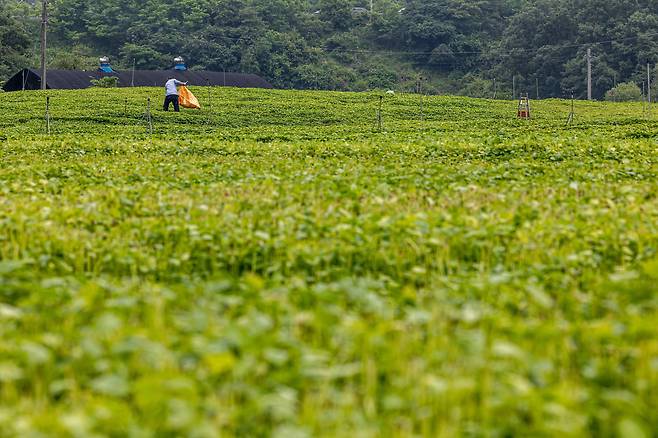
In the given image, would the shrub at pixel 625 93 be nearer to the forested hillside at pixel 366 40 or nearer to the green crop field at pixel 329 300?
the forested hillside at pixel 366 40

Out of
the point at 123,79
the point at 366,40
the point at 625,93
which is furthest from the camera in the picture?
the point at 366,40

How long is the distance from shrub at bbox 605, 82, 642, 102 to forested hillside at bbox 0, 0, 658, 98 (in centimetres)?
404

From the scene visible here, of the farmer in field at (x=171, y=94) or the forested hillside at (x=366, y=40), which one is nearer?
the farmer in field at (x=171, y=94)

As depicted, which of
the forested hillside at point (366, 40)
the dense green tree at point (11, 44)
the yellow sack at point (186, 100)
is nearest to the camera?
the yellow sack at point (186, 100)

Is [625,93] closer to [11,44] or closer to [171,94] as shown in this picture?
[171,94]

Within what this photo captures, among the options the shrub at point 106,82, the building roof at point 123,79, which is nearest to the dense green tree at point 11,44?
the building roof at point 123,79

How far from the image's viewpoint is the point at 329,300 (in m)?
5.74

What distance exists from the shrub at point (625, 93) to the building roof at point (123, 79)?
92.6 ft

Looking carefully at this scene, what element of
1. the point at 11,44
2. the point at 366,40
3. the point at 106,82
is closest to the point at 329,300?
the point at 106,82

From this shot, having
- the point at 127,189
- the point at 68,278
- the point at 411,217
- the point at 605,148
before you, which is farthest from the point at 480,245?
the point at 605,148

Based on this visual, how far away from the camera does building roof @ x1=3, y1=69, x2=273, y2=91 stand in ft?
188

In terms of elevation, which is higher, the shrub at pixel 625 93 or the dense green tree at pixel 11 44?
the dense green tree at pixel 11 44

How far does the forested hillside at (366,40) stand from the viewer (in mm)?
75625

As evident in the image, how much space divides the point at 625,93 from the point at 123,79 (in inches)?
1532
